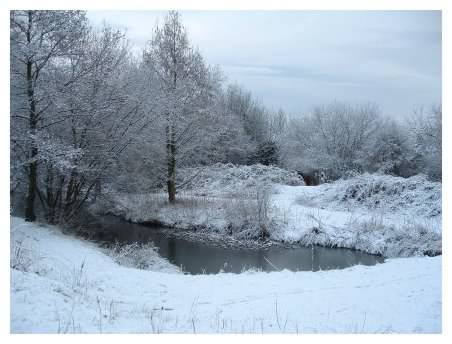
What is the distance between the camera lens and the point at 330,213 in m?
15.2

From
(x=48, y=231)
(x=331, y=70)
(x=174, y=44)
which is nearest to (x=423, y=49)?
(x=331, y=70)

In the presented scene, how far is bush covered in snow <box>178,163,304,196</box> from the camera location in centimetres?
2012

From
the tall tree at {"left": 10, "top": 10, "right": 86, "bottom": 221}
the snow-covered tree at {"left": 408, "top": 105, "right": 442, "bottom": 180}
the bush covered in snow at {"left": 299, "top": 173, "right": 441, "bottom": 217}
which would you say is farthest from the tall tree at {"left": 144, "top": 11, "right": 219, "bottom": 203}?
the snow-covered tree at {"left": 408, "top": 105, "right": 442, "bottom": 180}

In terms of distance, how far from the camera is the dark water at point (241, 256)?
1106 centimetres

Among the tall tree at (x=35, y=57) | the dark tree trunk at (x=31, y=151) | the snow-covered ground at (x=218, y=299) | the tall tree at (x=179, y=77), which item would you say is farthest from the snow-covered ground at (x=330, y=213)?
the tall tree at (x=35, y=57)

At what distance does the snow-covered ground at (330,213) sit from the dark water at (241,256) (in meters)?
0.75

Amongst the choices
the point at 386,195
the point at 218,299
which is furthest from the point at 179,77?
the point at 218,299

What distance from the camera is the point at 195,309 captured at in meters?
6.34

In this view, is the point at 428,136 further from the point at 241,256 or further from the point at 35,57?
the point at 35,57

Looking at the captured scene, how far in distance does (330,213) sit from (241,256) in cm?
480

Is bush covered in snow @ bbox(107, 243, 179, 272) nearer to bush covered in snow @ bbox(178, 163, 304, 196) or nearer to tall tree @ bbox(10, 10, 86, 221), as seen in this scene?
tall tree @ bbox(10, 10, 86, 221)
